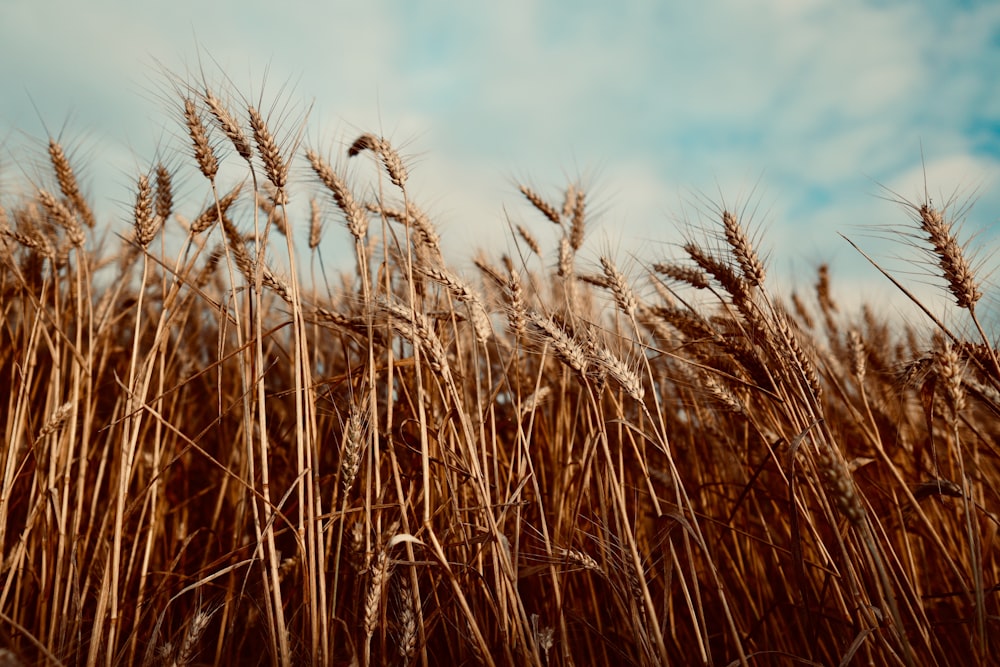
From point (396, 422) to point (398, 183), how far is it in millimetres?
875

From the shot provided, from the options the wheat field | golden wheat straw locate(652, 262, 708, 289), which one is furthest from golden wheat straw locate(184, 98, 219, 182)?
golden wheat straw locate(652, 262, 708, 289)

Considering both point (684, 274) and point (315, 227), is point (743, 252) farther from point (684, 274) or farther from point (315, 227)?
point (315, 227)

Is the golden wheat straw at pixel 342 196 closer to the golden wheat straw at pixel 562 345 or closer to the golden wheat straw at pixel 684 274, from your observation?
the golden wheat straw at pixel 562 345

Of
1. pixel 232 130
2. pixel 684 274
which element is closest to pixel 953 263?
pixel 684 274

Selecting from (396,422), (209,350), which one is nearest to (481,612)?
(396,422)

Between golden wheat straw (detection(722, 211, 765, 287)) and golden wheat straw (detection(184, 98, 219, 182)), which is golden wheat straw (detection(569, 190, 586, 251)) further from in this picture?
golden wheat straw (detection(184, 98, 219, 182))

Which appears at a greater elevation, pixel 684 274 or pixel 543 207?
pixel 543 207

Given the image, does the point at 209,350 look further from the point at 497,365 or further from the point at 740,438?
the point at 740,438

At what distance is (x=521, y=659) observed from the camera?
155 cm

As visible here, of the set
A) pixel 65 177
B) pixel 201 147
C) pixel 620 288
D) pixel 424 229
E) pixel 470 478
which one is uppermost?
pixel 65 177

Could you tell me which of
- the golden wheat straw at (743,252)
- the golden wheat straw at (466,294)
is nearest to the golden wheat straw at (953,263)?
the golden wheat straw at (743,252)

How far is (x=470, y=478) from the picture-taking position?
1.70 metres

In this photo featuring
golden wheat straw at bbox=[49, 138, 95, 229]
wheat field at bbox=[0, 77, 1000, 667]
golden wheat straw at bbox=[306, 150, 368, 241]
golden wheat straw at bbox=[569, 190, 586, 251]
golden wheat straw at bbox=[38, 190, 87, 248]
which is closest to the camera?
wheat field at bbox=[0, 77, 1000, 667]

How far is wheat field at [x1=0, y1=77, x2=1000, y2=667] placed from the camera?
4.93 ft
